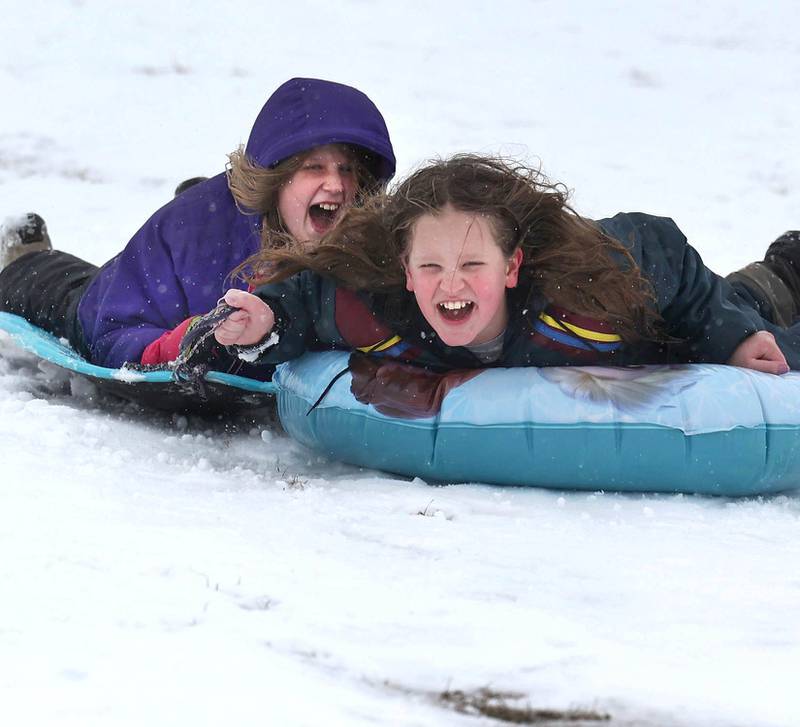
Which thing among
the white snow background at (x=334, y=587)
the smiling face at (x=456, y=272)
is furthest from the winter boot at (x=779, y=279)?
the smiling face at (x=456, y=272)

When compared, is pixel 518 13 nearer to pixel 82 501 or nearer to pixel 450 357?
pixel 450 357

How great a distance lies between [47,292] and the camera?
485cm

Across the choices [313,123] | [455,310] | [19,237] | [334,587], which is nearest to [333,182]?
[313,123]

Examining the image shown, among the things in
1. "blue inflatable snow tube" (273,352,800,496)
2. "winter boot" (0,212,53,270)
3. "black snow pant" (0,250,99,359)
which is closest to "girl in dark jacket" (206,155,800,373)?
"blue inflatable snow tube" (273,352,800,496)

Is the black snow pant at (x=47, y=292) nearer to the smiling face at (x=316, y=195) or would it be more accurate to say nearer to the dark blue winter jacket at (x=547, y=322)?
the smiling face at (x=316, y=195)

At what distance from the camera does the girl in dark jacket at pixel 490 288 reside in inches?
132

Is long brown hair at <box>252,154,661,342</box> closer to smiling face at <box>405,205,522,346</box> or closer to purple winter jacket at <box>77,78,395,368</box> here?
smiling face at <box>405,205,522,346</box>

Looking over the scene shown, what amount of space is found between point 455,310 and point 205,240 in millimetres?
1365

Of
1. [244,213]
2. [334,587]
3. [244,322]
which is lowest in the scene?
[334,587]

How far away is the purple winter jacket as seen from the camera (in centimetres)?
423

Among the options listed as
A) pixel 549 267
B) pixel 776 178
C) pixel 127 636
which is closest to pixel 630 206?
pixel 776 178

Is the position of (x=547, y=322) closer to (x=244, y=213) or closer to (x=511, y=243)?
(x=511, y=243)

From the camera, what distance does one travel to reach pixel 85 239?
286 inches

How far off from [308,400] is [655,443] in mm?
1011
